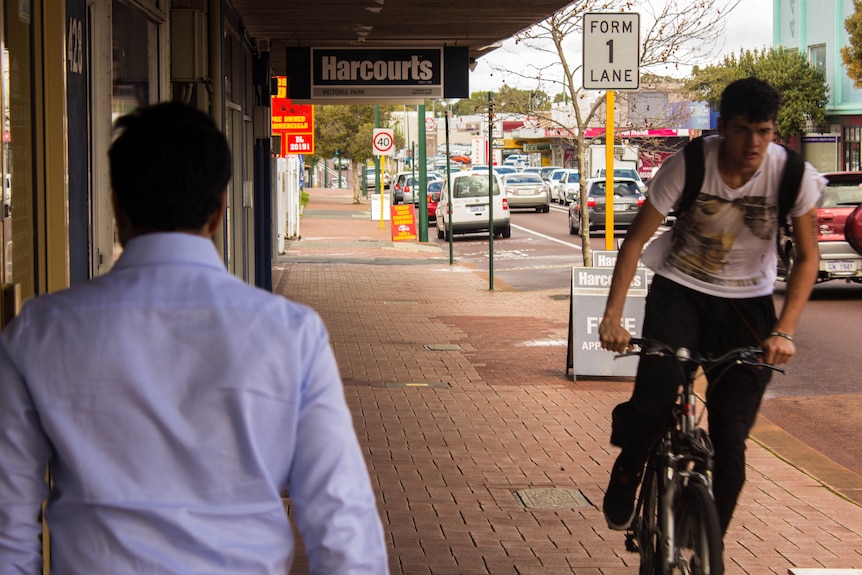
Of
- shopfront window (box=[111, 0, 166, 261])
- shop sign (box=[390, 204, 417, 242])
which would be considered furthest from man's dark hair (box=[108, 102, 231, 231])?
shop sign (box=[390, 204, 417, 242])

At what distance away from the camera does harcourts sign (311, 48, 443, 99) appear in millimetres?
14531

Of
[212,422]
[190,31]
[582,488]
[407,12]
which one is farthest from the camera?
[407,12]

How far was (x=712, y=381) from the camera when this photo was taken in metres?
4.49

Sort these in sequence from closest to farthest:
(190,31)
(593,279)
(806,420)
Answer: (190,31) < (806,420) < (593,279)

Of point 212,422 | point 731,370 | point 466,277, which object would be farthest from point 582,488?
point 466,277

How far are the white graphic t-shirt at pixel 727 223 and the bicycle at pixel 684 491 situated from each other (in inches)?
13.3

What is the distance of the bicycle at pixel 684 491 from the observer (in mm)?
3975

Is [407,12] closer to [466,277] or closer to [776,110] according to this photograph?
[776,110]

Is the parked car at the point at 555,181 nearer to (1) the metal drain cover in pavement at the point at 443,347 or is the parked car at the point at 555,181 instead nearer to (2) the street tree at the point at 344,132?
(2) the street tree at the point at 344,132

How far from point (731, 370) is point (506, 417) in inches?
176

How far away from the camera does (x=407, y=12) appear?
474 inches

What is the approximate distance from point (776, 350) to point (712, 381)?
342mm

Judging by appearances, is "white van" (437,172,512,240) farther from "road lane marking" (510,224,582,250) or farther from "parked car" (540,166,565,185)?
"parked car" (540,166,565,185)

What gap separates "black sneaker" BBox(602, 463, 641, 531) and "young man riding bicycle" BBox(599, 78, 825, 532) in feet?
0.73
